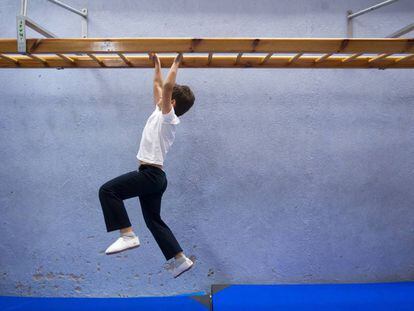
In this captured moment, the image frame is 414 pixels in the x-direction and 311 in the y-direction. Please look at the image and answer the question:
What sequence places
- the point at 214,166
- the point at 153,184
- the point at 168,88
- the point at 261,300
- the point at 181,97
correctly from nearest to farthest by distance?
the point at 168,88
the point at 153,184
the point at 181,97
the point at 261,300
the point at 214,166

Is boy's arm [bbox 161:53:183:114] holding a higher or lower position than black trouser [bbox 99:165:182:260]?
higher

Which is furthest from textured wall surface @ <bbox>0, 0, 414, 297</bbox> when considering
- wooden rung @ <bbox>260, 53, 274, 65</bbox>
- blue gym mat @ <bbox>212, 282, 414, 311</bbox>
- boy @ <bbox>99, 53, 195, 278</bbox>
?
boy @ <bbox>99, 53, 195, 278</bbox>

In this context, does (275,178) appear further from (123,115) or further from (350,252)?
(123,115)

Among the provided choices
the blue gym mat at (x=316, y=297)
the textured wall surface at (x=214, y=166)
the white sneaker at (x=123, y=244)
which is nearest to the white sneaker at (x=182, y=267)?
the white sneaker at (x=123, y=244)

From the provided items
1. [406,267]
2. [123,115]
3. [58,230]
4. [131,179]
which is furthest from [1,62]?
[406,267]

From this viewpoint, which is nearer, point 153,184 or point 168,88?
point 168,88

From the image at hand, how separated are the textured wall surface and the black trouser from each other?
2.99 feet

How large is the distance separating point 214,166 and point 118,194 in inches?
49.7

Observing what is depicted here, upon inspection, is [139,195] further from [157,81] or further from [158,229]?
[157,81]

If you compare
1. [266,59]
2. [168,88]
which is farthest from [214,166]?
[168,88]

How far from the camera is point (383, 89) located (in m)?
3.37

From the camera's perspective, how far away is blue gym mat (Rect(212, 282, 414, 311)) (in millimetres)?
2775

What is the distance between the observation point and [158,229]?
2.31 metres

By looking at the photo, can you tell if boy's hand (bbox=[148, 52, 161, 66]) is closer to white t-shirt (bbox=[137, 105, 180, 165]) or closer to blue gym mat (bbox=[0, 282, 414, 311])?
white t-shirt (bbox=[137, 105, 180, 165])
